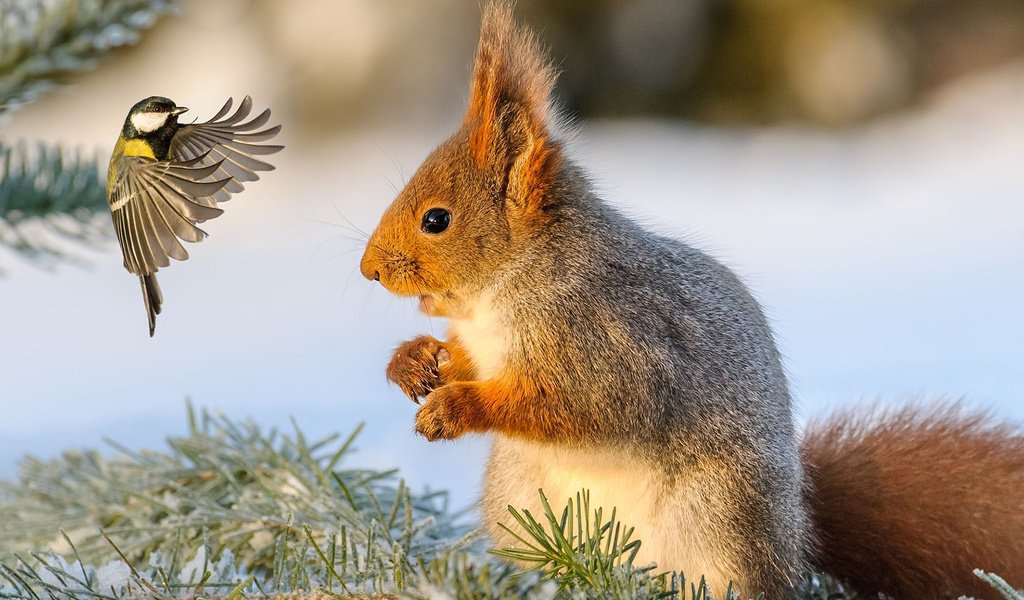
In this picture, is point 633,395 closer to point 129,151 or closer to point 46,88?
point 129,151

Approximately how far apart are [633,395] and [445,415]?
5.8 inches

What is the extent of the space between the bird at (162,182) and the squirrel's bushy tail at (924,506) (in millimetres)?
583

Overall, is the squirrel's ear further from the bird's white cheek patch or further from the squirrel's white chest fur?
the bird's white cheek patch

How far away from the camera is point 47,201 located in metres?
0.98

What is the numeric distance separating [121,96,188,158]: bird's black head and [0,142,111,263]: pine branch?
0.32 metres

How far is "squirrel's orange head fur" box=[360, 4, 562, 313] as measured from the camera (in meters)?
0.93

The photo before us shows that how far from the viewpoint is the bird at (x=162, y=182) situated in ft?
2.12

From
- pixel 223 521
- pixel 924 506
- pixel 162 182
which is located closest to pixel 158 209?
pixel 162 182

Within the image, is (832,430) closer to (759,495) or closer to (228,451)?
(759,495)

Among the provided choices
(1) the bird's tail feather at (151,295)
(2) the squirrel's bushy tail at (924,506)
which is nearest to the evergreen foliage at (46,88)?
(1) the bird's tail feather at (151,295)

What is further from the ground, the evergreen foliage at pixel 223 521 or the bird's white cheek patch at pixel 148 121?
the bird's white cheek patch at pixel 148 121

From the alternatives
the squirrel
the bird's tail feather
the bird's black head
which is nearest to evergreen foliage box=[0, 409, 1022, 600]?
the squirrel

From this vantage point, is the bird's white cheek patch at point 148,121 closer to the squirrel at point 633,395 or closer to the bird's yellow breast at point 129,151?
the bird's yellow breast at point 129,151

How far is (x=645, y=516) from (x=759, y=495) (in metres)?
0.09
